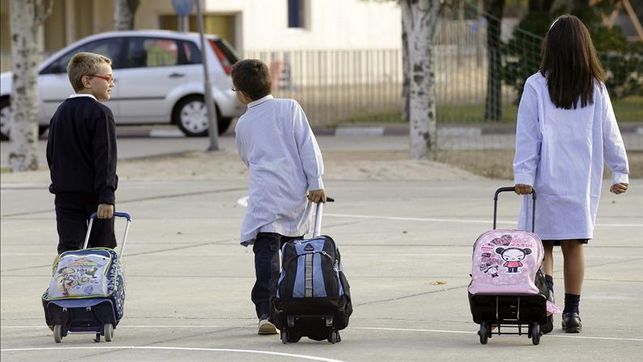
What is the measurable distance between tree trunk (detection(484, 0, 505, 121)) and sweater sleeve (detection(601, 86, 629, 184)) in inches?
691

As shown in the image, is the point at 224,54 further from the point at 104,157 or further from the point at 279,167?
→ the point at 279,167

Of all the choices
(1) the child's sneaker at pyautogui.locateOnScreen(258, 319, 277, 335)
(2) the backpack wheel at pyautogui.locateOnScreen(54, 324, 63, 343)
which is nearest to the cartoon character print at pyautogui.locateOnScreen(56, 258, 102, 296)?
(2) the backpack wheel at pyautogui.locateOnScreen(54, 324, 63, 343)

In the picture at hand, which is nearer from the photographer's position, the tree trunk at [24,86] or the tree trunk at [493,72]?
the tree trunk at [24,86]

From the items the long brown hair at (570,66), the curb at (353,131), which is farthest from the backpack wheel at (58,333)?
the curb at (353,131)

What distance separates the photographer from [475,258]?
7594 mm

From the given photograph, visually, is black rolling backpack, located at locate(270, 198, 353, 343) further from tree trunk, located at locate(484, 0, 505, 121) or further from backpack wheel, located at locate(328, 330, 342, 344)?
tree trunk, located at locate(484, 0, 505, 121)

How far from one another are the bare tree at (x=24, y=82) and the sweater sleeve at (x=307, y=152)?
40.5ft

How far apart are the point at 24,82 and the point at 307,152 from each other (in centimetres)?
1262

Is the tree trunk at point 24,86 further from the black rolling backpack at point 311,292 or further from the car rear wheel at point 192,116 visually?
the black rolling backpack at point 311,292

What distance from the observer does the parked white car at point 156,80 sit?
25.2 meters

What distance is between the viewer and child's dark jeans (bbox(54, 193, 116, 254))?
8609mm

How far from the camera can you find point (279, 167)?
27.3ft

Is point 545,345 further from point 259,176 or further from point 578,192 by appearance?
point 259,176

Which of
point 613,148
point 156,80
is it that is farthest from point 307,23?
point 613,148
